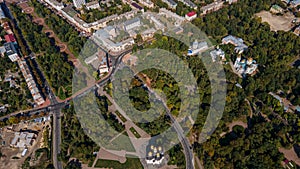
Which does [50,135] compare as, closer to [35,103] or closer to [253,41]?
[35,103]

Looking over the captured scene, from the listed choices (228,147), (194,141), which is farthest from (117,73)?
(228,147)

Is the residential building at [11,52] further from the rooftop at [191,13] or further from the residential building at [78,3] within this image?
the rooftop at [191,13]

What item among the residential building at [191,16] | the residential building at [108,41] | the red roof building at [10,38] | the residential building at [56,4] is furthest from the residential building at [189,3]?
the red roof building at [10,38]

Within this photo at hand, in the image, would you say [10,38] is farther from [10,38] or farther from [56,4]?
[56,4]

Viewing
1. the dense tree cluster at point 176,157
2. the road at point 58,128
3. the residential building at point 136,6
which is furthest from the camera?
the residential building at point 136,6

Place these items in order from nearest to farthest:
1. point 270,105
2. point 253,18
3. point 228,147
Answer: point 228,147 → point 270,105 → point 253,18

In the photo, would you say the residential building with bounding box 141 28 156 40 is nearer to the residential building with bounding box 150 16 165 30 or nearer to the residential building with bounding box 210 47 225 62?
the residential building with bounding box 150 16 165 30

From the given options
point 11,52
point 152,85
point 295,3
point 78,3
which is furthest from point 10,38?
point 295,3
